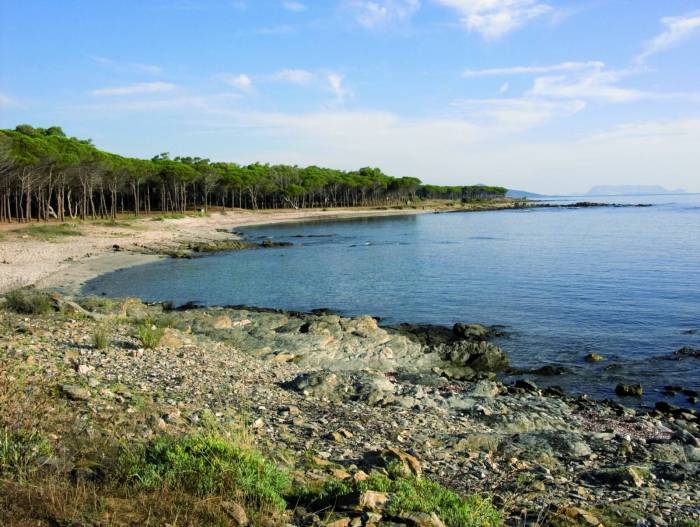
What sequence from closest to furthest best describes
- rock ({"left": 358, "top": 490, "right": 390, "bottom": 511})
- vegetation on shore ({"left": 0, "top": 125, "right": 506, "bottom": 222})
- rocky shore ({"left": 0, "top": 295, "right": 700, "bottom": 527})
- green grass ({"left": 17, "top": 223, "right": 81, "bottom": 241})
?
rock ({"left": 358, "top": 490, "right": 390, "bottom": 511}), rocky shore ({"left": 0, "top": 295, "right": 700, "bottom": 527}), green grass ({"left": 17, "top": 223, "right": 81, "bottom": 241}), vegetation on shore ({"left": 0, "top": 125, "right": 506, "bottom": 222})

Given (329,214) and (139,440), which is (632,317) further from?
(329,214)

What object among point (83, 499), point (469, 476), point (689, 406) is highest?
point (83, 499)

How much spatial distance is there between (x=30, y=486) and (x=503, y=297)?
29386mm

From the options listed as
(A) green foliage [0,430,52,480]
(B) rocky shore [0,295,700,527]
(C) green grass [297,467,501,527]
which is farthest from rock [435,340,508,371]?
(A) green foliage [0,430,52,480]

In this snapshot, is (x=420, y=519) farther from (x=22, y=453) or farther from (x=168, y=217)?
(x=168, y=217)

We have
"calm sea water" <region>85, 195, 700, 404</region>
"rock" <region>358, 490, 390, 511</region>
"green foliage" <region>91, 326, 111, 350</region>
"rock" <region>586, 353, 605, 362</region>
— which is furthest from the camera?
"calm sea water" <region>85, 195, 700, 404</region>

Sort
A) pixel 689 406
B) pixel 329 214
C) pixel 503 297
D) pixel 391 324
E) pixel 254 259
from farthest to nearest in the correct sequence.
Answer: pixel 329 214, pixel 254 259, pixel 503 297, pixel 391 324, pixel 689 406

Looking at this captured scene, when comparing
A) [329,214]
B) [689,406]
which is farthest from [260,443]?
[329,214]

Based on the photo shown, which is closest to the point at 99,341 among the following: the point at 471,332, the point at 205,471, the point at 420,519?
the point at 205,471

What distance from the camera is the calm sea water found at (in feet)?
68.3

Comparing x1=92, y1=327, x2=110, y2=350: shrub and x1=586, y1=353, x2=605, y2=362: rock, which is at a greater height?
x1=92, y1=327, x2=110, y2=350: shrub

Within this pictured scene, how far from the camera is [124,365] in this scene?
1325cm

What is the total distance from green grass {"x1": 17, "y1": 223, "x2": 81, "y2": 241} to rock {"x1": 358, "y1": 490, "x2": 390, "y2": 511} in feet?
178

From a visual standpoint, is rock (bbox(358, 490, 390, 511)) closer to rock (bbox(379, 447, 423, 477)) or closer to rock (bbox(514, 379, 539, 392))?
rock (bbox(379, 447, 423, 477))
